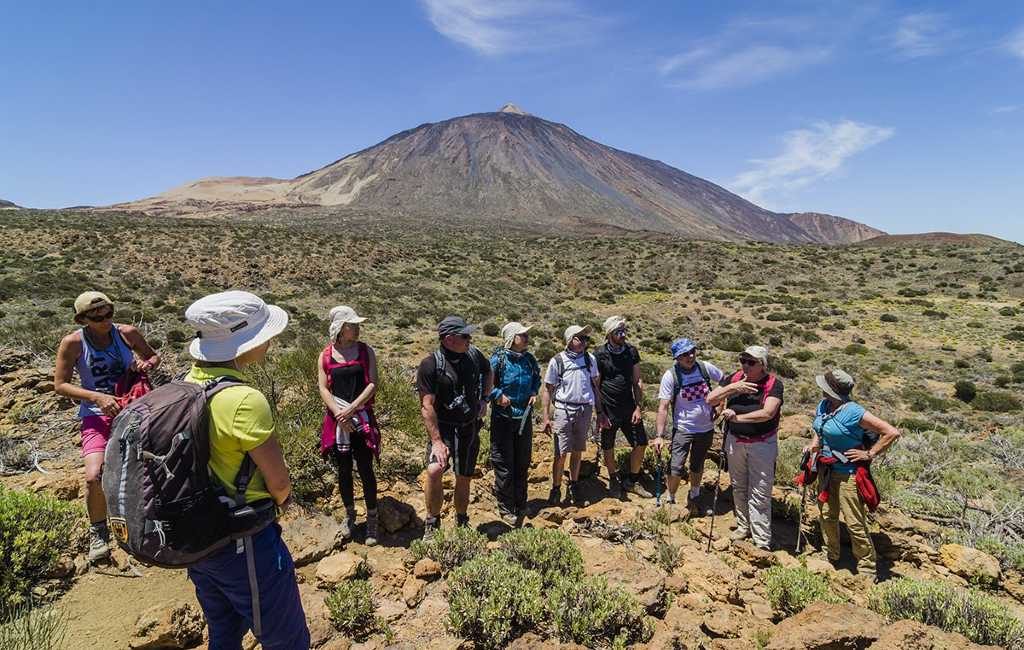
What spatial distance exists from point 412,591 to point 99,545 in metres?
2.00

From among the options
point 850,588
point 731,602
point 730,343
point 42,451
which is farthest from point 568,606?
point 730,343

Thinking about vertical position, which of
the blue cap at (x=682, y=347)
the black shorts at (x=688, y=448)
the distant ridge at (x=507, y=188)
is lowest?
the black shorts at (x=688, y=448)

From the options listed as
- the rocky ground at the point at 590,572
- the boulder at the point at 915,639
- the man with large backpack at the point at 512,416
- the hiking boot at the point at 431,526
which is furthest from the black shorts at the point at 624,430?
the boulder at the point at 915,639

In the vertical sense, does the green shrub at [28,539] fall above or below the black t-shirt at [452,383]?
below

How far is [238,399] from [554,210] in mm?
97291

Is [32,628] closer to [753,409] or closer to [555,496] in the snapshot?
[555,496]

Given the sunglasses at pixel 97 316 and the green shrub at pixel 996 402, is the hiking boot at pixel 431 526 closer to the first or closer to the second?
the sunglasses at pixel 97 316

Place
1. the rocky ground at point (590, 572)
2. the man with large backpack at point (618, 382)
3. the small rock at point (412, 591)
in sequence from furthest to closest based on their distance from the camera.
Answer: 1. the man with large backpack at point (618, 382)
2. the small rock at point (412, 591)
3. the rocky ground at point (590, 572)

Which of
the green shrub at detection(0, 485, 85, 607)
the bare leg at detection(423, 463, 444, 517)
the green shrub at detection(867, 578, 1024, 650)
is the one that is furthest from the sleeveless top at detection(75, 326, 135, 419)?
the green shrub at detection(867, 578, 1024, 650)

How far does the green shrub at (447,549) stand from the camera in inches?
132

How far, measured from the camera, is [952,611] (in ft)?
9.42

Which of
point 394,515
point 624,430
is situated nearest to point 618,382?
point 624,430

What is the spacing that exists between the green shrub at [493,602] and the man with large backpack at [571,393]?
1.66 meters

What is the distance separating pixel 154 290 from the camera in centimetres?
1873
